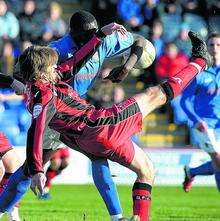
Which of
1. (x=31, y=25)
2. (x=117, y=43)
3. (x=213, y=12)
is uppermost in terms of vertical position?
(x=117, y=43)

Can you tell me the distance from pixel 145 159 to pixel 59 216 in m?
3.06

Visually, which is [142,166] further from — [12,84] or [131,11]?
[131,11]

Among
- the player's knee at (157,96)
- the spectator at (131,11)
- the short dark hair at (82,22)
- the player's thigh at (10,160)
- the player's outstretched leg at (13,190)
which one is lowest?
the spectator at (131,11)

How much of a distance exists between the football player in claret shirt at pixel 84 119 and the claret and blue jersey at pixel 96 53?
4.34 feet

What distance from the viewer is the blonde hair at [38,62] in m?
6.96

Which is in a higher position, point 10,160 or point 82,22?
point 82,22

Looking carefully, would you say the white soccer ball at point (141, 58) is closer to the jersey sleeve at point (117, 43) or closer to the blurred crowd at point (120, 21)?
the jersey sleeve at point (117, 43)

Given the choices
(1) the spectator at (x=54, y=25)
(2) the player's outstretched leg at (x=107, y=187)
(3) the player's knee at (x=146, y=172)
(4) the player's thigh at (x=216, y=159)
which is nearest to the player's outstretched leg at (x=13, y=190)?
(2) the player's outstretched leg at (x=107, y=187)

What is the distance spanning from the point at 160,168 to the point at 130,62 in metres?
8.51

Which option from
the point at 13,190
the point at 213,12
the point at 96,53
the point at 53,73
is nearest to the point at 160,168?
the point at 213,12

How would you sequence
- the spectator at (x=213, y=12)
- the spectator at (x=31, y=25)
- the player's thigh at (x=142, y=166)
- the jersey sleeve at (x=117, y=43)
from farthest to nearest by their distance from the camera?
the spectator at (x=213, y=12)
the spectator at (x=31, y=25)
the jersey sleeve at (x=117, y=43)
the player's thigh at (x=142, y=166)

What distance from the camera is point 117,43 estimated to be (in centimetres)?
892

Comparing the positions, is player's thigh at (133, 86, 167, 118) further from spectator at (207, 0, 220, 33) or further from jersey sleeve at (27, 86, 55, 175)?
spectator at (207, 0, 220, 33)

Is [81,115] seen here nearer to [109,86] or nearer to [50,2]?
[109,86]
